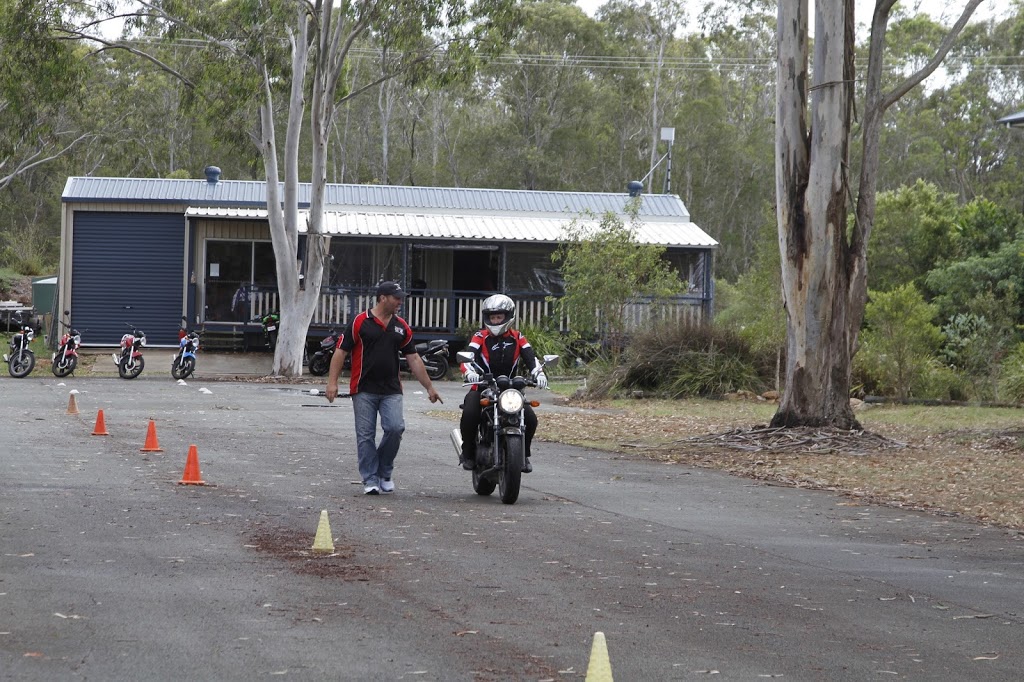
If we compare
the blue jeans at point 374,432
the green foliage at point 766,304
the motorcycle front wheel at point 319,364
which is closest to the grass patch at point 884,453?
the green foliage at point 766,304

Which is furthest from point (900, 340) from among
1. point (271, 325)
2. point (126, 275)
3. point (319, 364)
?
point (126, 275)

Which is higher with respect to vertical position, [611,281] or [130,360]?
[611,281]

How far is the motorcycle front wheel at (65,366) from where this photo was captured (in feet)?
89.7

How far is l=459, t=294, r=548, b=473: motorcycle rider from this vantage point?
36.1 ft

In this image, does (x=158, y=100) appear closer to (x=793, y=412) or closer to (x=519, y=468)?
(x=793, y=412)

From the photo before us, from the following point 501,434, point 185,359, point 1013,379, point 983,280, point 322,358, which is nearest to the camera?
point 501,434

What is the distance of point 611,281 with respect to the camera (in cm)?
2733

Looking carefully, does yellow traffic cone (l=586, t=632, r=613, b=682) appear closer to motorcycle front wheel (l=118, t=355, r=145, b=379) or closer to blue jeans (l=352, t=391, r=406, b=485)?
blue jeans (l=352, t=391, r=406, b=485)

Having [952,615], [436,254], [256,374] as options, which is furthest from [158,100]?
[952,615]

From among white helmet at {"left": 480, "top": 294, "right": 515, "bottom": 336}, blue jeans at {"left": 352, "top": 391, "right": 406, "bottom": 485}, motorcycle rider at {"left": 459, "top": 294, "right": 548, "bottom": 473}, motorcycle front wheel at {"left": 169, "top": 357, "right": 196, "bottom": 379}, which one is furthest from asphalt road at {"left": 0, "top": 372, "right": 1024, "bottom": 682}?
motorcycle front wheel at {"left": 169, "top": 357, "right": 196, "bottom": 379}

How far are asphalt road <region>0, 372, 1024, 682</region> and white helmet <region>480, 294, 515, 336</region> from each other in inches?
53.8

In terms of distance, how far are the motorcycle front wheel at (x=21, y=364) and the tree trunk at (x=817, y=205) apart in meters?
16.6

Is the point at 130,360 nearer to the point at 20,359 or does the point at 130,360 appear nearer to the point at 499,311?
the point at 20,359

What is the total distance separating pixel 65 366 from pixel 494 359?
18.4 m
